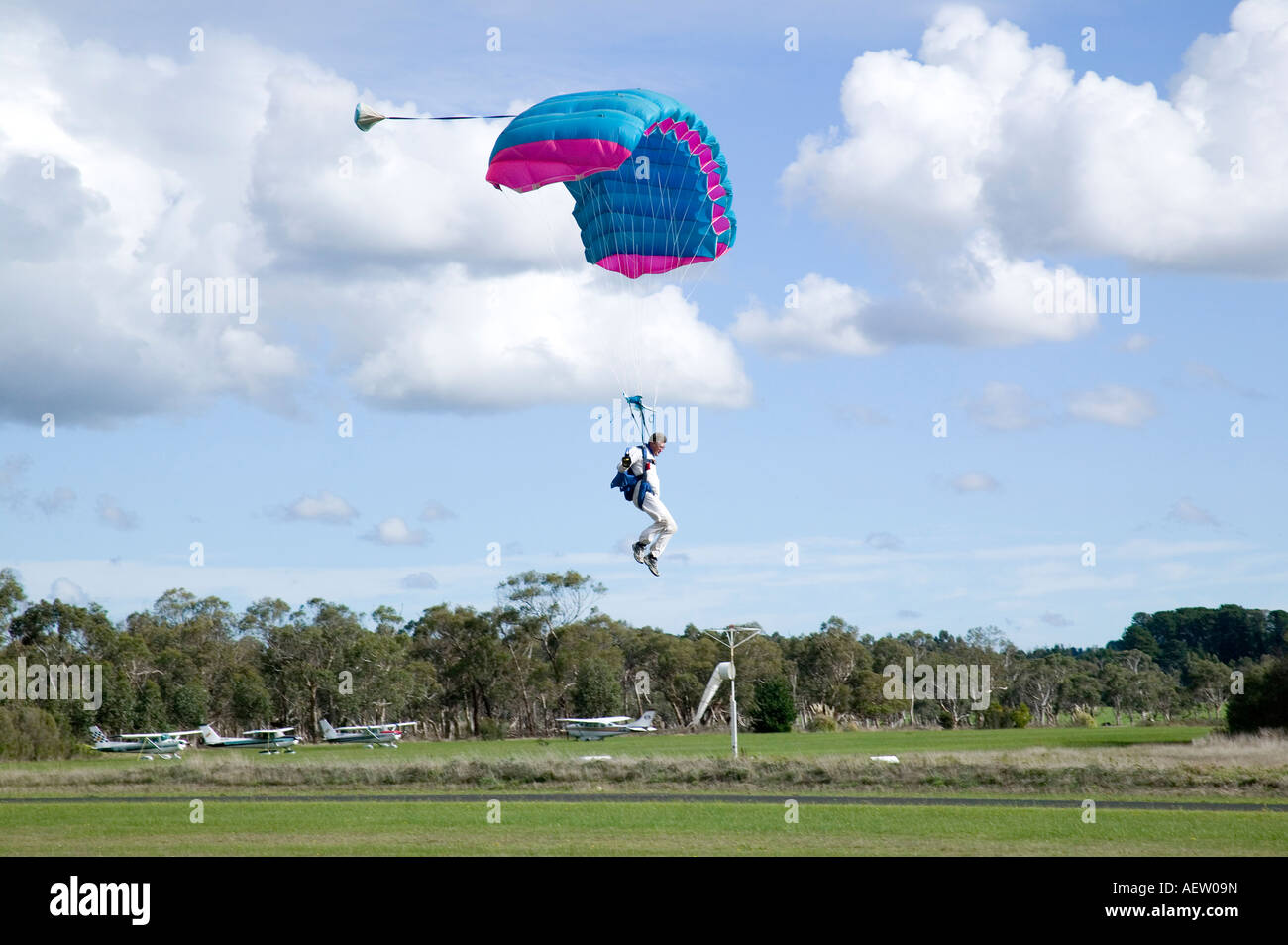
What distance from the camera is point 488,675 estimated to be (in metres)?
93.1

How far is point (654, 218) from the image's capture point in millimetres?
22875

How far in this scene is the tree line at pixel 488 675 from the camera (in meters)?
85.8

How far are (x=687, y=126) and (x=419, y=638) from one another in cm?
8295

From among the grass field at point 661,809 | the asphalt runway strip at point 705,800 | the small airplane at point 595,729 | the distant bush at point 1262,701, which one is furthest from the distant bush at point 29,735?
the distant bush at point 1262,701

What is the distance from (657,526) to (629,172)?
21.9 feet

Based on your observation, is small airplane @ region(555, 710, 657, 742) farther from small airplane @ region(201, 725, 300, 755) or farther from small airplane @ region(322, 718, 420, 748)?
small airplane @ region(201, 725, 300, 755)

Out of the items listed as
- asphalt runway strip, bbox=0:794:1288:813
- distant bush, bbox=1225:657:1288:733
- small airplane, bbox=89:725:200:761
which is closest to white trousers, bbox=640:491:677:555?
asphalt runway strip, bbox=0:794:1288:813

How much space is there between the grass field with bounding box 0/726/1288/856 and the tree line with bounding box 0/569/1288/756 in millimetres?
41914

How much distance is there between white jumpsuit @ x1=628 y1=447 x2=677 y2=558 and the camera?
1944 cm

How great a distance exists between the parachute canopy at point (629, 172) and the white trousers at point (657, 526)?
529cm

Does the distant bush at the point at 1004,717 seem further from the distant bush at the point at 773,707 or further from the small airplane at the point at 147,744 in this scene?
the small airplane at the point at 147,744
